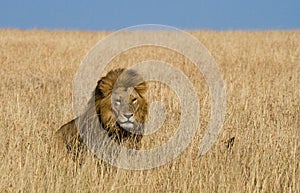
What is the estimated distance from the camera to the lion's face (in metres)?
4.53

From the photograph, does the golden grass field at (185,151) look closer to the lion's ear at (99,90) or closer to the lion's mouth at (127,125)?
the lion's mouth at (127,125)

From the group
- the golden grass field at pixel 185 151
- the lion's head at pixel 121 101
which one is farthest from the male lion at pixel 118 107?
the golden grass field at pixel 185 151

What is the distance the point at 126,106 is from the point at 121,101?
6 centimetres

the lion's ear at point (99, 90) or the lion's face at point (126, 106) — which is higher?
the lion's ear at point (99, 90)

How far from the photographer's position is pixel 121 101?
4531 millimetres

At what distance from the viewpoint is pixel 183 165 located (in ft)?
15.0

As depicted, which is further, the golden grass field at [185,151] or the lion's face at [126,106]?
the lion's face at [126,106]

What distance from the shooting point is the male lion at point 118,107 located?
14.9 feet

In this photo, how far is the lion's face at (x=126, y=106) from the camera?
Result: 4531 mm

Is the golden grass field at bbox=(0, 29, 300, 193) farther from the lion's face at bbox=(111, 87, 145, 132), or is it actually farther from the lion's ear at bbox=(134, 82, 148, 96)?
the lion's ear at bbox=(134, 82, 148, 96)

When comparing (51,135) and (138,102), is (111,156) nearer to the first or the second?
(138,102)

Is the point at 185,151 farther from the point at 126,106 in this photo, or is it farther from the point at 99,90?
the point at 99,90

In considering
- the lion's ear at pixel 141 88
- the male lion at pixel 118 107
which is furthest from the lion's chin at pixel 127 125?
the lion's ear at pixel 141 88

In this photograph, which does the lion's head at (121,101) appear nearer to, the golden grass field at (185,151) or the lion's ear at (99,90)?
the lion's ear at (99,90)
